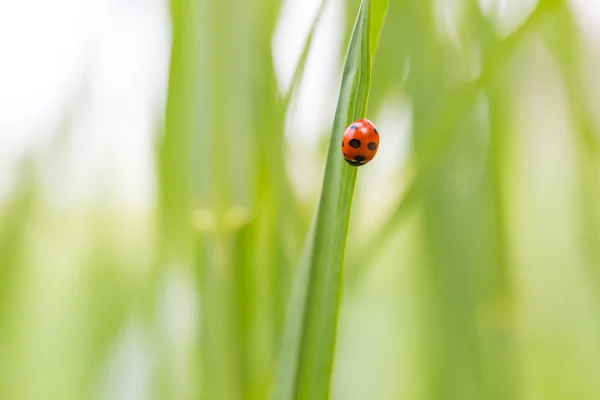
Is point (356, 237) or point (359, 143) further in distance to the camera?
point (356, 237)

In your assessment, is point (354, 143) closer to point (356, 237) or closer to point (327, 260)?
point (327, 260)

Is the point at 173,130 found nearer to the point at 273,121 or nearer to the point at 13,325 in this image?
the point at 273,121

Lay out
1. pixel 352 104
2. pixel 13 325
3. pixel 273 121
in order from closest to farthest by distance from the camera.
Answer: pixel 352 104, pixel 273 121, pixel 13 325

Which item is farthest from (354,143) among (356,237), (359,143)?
(356,237)

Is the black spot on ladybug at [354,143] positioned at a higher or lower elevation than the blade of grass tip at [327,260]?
higher

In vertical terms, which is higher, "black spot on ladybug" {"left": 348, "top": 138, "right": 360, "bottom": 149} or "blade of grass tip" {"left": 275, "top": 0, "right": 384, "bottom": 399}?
"black spot on ladybug" {"left": 348, "top": 138, "right": 360, "bottom": 149}

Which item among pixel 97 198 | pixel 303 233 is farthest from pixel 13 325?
pixel 303 233
